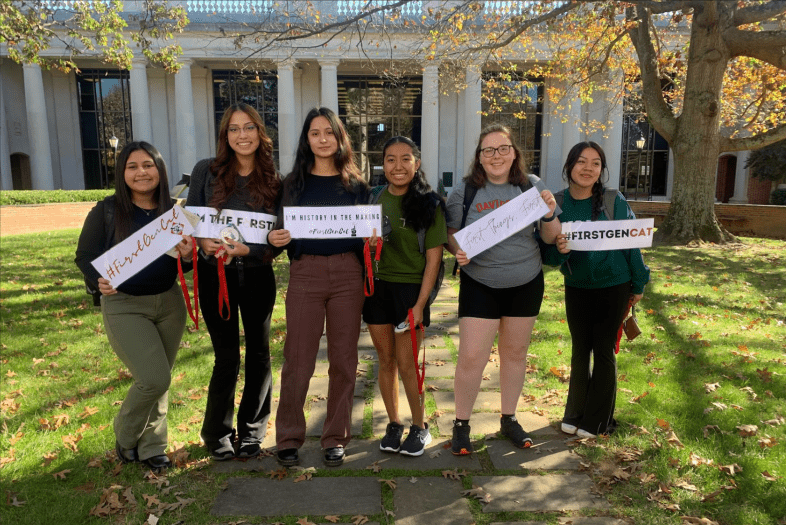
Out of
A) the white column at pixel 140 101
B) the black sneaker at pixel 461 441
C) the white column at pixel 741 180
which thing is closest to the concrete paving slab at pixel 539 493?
the black sneaker at pixel 461 441

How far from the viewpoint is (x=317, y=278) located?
3441mm

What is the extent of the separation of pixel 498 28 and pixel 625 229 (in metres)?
14.0

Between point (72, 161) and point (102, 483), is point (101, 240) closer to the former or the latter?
point (102, 483)

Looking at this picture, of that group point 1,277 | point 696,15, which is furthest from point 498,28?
point 1,277

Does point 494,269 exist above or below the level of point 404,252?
below

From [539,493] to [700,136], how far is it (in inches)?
498

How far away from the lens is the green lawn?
3.20 metres

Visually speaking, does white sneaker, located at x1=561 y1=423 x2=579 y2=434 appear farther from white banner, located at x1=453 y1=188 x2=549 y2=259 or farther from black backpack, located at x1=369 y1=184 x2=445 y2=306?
white banner, located at x1=453 y1=188 x2=549 y2=259

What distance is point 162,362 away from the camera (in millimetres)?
3406

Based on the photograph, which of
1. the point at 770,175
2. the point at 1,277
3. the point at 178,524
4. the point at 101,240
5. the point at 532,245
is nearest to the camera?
the point at 178,524

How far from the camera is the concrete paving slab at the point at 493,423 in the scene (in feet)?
13.7

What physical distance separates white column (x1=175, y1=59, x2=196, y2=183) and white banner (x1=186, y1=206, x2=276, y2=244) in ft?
102

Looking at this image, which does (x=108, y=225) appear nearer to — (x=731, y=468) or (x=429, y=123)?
(x=731, y=468)

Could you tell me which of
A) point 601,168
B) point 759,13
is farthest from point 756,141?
point 601,168
